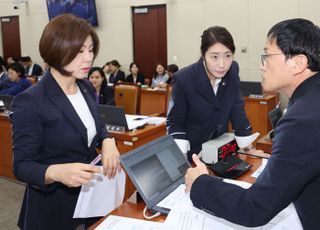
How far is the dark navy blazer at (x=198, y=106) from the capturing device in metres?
1.85

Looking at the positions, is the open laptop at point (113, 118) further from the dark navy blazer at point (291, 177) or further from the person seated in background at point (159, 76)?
the person seated in background at point (159, 76)

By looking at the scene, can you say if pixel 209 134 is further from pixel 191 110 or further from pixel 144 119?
pixel 144 119

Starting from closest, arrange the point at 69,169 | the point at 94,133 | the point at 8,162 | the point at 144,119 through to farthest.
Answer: the point at 69,169 → the point at 94,133 → the point at 144,119 → the point at 8,162

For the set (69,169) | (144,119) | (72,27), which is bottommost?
(144,119)

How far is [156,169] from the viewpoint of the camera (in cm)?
128

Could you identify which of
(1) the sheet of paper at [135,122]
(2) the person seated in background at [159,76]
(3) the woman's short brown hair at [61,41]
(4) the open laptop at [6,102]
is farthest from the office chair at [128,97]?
(2) the person seated in background at [159,76]

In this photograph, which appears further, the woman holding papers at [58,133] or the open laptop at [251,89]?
the open laptop at [251,89]

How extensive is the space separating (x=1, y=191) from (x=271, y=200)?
3299 millimetres

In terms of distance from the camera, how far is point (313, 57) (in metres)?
0.91

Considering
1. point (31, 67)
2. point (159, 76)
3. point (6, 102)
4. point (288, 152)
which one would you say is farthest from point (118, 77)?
point (288, 152)

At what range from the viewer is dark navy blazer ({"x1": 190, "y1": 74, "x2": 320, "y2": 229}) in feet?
2.67

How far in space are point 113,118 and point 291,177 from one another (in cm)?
228

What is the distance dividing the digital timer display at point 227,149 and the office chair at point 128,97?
2.18 metres

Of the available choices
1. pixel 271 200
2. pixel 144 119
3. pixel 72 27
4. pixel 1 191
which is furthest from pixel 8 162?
pixel 271 200
